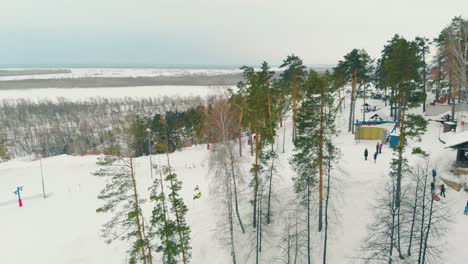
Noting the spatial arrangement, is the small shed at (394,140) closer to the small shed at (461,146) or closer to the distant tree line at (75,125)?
the small shed at (461,146)

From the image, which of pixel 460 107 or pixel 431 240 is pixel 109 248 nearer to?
pixel 431 240

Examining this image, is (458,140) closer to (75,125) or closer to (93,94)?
(75,125)

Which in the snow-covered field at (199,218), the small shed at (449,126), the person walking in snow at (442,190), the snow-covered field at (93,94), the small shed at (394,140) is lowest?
the snow-covered field at (199,218)

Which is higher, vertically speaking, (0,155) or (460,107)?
(460,107)

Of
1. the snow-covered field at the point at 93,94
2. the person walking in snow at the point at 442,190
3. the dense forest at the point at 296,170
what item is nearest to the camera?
the dense forest at the point at 296,170

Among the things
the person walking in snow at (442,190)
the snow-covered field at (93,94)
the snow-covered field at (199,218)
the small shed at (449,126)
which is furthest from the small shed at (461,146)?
the snow-covered field at (93,94)

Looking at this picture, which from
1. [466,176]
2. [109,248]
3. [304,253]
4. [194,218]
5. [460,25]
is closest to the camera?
[304,253]

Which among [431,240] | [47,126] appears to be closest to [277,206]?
[431,240]

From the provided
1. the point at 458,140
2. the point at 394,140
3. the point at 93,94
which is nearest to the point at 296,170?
the point at 458,140

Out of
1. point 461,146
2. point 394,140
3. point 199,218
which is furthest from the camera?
point 394,140
